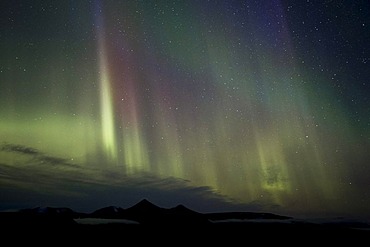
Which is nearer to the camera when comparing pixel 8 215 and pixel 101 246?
pixel 101 246

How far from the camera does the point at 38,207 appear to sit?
165m

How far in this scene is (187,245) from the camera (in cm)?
5347

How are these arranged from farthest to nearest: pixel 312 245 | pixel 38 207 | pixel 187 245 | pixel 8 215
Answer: pixel 38 207, pixel 8 215, pixel 312 245, pixel 187 245

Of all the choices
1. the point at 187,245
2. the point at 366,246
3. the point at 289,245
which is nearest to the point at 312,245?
the point at 289,245

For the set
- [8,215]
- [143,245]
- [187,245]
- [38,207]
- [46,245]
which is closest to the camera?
[46,245]

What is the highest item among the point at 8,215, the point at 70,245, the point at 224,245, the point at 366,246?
the point at 8,215

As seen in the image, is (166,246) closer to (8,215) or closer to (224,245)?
(224,245)

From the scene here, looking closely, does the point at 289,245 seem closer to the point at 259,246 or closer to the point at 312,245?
the point at 312,245

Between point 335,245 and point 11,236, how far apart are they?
66.2 meters

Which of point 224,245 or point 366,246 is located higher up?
point 224,245

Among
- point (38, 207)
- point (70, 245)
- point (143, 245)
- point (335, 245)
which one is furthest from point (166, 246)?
point (38, 207)

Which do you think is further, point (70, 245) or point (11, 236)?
point (11, 236)

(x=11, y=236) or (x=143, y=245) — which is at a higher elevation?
(x=11, y=236)

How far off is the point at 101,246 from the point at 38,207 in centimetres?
14244
